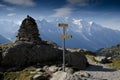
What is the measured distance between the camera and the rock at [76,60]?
141 ft

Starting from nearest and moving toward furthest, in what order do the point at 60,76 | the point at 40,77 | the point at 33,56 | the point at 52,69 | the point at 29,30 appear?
the point at 60,76
the point at 40,77
the point at 52,69
the point at 33,56
the point at 29,30

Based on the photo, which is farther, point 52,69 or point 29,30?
point 29,30

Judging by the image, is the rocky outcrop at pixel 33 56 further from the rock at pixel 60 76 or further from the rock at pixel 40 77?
the rock at pixel 60 76

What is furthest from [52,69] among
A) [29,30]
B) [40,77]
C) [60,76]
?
[29,30]

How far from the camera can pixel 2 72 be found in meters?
37.6

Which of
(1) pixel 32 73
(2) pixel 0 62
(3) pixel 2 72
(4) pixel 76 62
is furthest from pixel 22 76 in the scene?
(4) pixel 76 62

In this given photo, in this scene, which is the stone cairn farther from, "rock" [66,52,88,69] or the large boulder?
"rock" [66,52,88,69]

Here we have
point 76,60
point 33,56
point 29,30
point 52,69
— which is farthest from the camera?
point 29,30

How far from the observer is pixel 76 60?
43.9 m

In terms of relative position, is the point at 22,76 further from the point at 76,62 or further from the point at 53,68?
the point at 76,62

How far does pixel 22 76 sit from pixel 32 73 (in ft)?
5.09

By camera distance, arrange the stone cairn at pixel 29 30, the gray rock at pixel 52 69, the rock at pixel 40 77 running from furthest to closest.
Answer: the stone cairn at pixel 29 30, the gray rock at pixel 52 69, the rock at pixel 40 77

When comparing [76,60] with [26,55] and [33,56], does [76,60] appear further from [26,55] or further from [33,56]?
[26,55]

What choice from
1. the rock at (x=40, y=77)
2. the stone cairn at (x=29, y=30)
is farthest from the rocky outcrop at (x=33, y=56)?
the stone cairn at (x=29, y=30)
